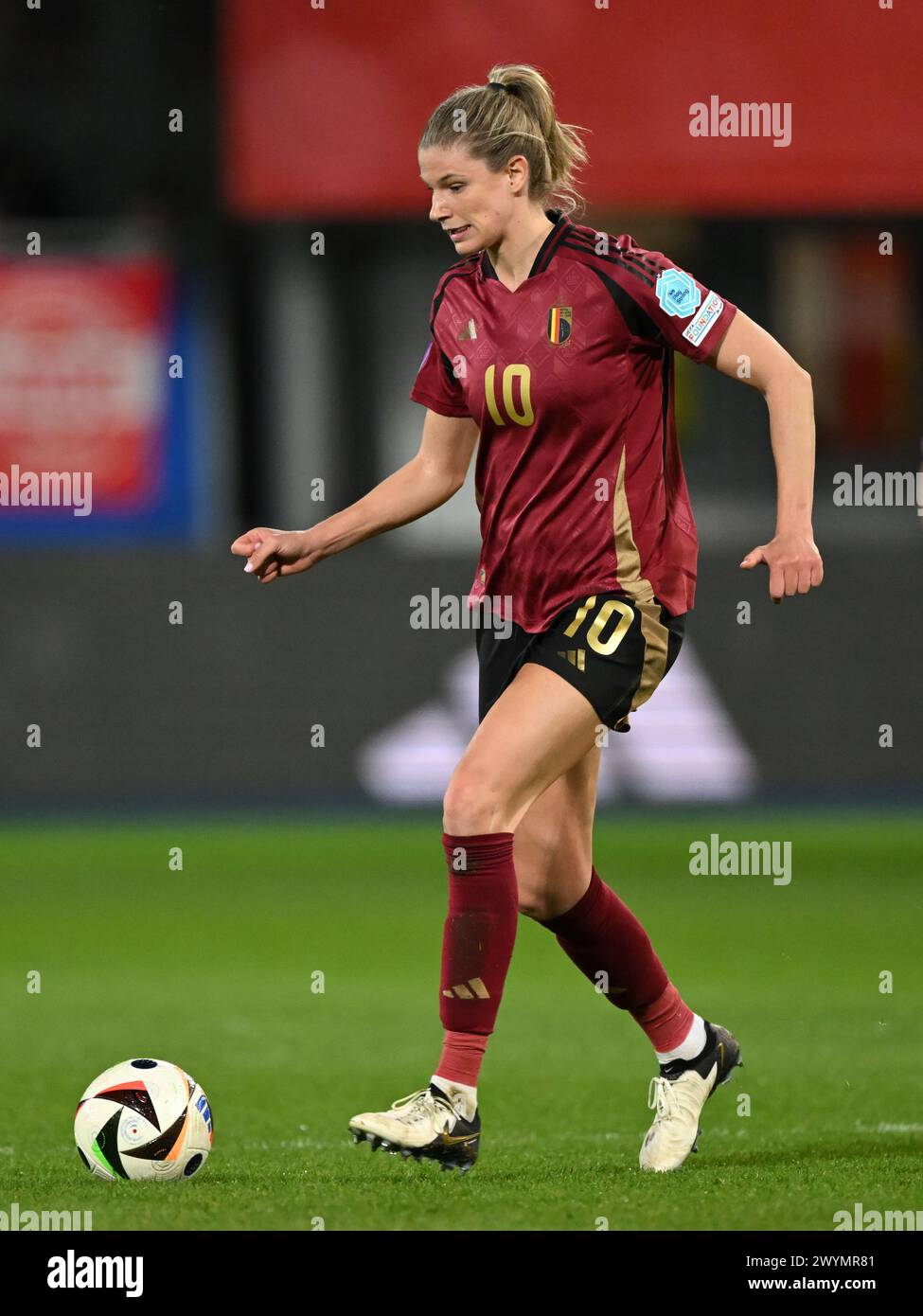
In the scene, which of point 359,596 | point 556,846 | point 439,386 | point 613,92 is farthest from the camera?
point 613,92

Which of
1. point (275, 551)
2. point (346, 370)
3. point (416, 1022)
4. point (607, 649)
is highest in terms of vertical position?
point (346, 370)

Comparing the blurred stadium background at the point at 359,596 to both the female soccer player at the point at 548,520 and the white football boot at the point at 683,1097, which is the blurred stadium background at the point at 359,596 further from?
the female soccer player at the point at 548,520

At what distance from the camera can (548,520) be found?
17.1 feet

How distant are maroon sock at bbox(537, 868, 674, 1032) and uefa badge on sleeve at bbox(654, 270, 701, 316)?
4.52 feet

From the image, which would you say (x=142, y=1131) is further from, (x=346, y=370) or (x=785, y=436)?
(x=346, y=370)

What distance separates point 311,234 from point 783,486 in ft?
38.0

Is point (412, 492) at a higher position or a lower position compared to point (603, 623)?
higher

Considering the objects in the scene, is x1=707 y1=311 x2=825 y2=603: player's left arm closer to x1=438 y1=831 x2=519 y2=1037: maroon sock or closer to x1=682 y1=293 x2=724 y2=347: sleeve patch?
x1=682 y1=293 x2=724 y2=347: sleeve patch

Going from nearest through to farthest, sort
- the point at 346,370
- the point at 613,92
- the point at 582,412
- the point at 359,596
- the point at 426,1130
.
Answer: the point at 426,1130
the point at 582,412
the point at 359,596
the point at 613,92
the point at 346,370

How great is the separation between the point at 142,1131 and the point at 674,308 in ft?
7.36

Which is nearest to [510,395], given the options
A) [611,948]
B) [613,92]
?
[611,948]

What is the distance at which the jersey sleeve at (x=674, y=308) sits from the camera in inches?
199

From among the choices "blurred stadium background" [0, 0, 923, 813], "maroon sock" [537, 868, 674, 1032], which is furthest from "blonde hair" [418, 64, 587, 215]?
"blurred stadium background" [0, 0, 923, 813]

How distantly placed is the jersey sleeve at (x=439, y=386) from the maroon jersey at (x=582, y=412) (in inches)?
3.5
